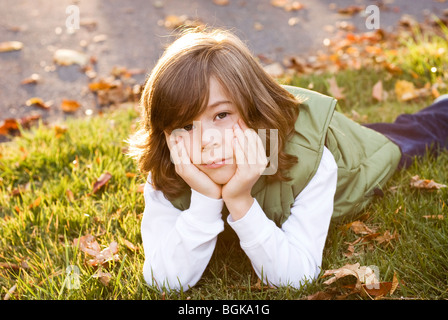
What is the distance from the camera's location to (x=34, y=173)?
2.67 metres

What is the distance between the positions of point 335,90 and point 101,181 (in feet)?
5.76

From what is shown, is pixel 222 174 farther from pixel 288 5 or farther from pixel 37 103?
pixel 288 5

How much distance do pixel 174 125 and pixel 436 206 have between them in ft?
3.93

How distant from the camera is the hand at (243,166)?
1560 millimetres

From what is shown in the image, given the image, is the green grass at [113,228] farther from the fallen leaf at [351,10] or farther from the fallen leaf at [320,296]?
the fallen leaf at [351,10]

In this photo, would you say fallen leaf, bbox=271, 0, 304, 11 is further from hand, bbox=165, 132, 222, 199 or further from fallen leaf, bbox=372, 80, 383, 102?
hand, bbox=165, 132, 222, 199

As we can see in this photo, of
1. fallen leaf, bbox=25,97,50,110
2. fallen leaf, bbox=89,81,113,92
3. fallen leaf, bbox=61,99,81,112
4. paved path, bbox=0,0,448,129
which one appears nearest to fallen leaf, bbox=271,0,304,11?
paved path, bbox=0,0,448,129

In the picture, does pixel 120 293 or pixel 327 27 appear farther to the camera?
pixel 327 27

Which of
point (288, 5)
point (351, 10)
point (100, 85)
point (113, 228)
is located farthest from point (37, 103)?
point (351, 10)

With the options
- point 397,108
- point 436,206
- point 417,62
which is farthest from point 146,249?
point 417,62

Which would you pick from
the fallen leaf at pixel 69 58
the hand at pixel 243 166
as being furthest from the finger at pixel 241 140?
the fallen leaf at pixel 69 58

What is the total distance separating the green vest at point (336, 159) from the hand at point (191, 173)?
206 millimetres

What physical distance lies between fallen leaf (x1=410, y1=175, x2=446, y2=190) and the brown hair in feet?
2.63

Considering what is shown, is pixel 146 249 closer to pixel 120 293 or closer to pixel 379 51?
pixel 120 293
